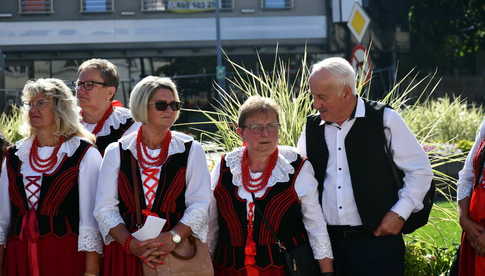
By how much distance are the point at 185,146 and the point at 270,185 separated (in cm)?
50

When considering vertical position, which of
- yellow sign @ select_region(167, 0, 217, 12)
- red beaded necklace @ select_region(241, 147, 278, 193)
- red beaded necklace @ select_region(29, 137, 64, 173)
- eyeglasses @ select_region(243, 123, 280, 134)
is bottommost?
red beaded necklace @ select_region(241, 147, 278, 193)

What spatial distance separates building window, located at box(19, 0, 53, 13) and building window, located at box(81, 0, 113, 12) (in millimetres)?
1293

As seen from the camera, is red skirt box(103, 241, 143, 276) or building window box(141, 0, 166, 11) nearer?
red skirt box(103, 241, 143, 276)

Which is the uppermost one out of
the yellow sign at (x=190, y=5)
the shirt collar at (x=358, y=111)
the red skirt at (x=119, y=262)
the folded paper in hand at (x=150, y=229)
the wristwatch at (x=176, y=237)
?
the yellow sign at (x=190, y=5)

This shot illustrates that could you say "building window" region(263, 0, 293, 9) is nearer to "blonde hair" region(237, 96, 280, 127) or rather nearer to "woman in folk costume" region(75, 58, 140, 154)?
"woman in folk costume" region(75, 58, 140, 154)

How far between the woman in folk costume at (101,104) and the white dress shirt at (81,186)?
0.70m

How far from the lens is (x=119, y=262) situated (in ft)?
13.2

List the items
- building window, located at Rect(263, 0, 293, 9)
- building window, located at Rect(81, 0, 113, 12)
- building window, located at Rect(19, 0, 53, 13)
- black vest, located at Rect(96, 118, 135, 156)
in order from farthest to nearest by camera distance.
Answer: building window, located at Rect(263, 0, 293, 9) → building window, located at Rect(81, 0, 113, 12) → building window, located at Rect(19, 0, 53, 13) → black vest, located at Rect(96, 118, 135, 156)

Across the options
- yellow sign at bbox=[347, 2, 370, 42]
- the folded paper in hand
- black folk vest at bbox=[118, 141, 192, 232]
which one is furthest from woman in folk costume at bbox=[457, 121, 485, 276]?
yellow sign at bbox=[347, 2, 370, 42]

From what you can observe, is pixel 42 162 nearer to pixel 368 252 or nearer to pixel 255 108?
pixel 255 108

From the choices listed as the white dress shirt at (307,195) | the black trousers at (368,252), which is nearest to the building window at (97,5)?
the white dress shirt at (307,195)

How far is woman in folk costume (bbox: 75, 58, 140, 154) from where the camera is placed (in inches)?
193

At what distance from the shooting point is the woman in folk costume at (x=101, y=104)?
4.91m

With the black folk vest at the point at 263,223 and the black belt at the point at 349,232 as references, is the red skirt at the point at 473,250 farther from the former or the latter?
the black folk vest at the point at 263,223
